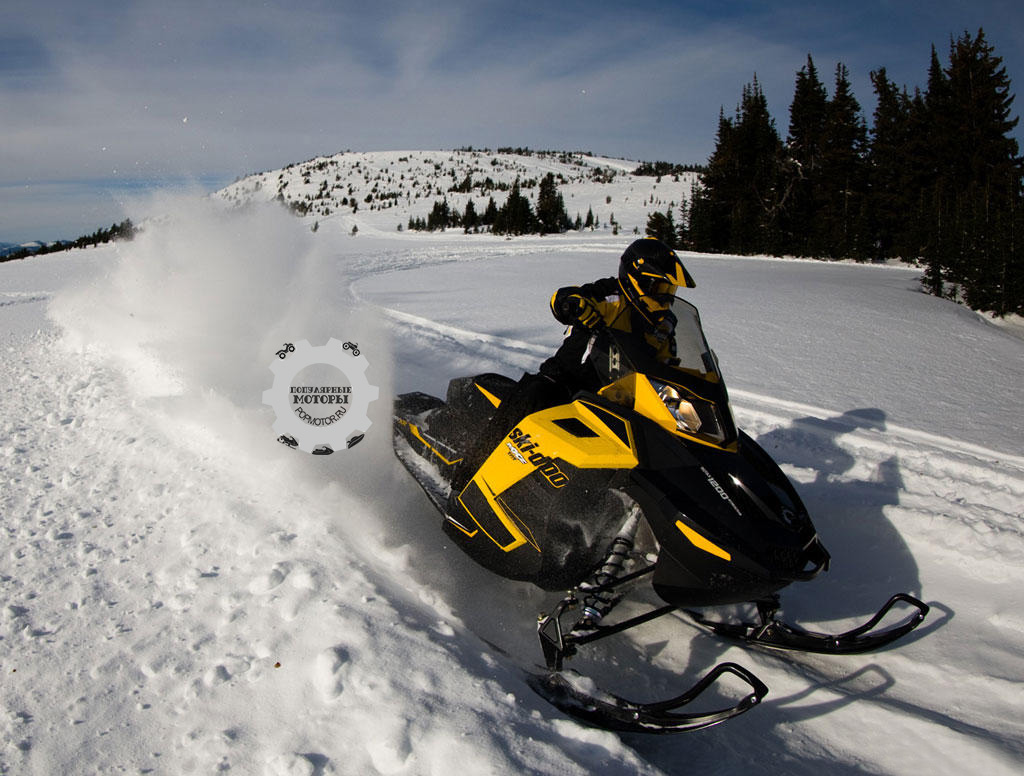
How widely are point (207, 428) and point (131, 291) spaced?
3.70 meters

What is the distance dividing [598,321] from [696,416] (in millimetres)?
870

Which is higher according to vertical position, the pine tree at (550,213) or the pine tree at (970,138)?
the pine tree at (970,138)

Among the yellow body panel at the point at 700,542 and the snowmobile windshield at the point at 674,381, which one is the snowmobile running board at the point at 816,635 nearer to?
the yellow body panel at the point at 700,542

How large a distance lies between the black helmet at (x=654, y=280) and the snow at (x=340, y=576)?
158 centimetres

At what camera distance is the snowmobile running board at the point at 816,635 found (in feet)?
9.04

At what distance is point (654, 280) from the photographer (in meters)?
2.99

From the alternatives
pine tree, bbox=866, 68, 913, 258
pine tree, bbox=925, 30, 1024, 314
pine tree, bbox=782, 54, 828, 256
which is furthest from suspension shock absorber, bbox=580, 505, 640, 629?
pine tree, bbox=782, 54, 828, 256

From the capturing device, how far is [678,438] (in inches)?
98.0

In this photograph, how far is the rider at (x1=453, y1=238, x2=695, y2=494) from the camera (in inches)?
117

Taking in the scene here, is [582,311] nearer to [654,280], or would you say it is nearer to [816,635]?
[654,280]

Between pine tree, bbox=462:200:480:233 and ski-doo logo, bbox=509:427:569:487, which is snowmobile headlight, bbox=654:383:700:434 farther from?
pine tree, bbox=462:200:480:233

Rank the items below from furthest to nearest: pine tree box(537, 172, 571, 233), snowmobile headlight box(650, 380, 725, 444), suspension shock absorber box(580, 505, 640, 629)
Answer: pine tree box(537, 172, 571, 233)
suspension shock absorber box(580, 505, 640, 629)
snowmobile headlight box(650, 380, 725, 444)

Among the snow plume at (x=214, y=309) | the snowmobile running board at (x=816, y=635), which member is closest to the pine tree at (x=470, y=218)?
the snow plume at (x=214, y=309)

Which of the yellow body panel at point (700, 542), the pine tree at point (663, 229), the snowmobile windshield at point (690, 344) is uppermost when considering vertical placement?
the pine tree at point (663, 229)
